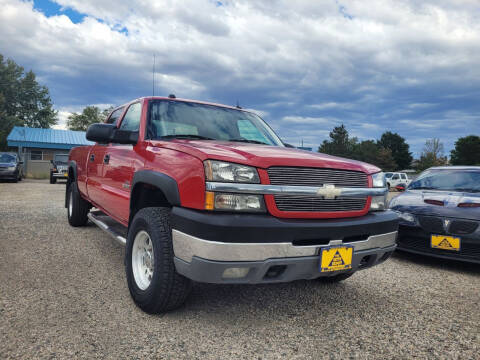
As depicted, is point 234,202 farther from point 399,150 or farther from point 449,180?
point 399,150

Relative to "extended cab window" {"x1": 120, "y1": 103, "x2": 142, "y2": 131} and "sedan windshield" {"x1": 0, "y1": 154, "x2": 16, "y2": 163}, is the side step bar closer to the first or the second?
"extended cab window" {"x1": 120, "y1": 103, "x2": 142, "y2": 131}

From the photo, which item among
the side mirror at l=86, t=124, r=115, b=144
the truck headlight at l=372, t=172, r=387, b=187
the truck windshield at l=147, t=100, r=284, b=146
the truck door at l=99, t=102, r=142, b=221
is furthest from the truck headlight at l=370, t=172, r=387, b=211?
the side mirror at l=86, t=124, r=115, b=144

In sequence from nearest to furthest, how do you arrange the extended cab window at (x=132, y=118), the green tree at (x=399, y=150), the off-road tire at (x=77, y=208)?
the extended cab window at (x=132, y=118) → the off-road tire at (x=77, y=208) → the green tree at (x=399, y=150)

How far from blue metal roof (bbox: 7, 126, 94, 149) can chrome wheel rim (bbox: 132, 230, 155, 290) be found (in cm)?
2856

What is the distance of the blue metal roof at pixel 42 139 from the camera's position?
2980cm

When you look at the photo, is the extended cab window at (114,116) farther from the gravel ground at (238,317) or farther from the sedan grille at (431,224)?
the sedan grille at (431,224)

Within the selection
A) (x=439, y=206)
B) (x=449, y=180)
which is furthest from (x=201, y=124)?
(x=449, y=180)

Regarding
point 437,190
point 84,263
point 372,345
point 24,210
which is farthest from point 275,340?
point 24,210

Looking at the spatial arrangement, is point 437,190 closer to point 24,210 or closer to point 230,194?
point 230,194

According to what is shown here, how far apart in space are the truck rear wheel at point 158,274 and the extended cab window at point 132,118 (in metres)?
1.20

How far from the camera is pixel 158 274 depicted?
244 cm

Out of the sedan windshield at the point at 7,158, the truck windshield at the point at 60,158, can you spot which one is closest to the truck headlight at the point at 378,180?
the sedan windshield at the point at 7,158

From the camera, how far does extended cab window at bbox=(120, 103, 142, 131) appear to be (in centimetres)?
361

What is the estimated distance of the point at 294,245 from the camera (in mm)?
2268
